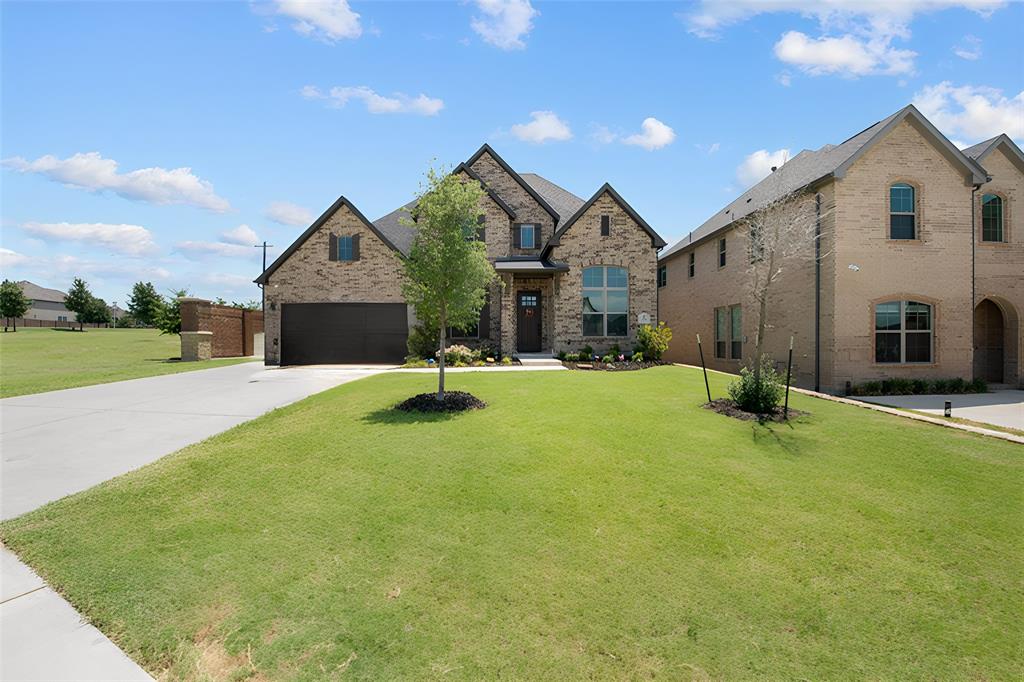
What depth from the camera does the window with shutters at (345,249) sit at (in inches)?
867

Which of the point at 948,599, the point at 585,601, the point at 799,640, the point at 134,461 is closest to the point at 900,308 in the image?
the point at 948,599

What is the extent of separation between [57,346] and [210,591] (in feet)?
136

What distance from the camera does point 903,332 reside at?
50.5 ft

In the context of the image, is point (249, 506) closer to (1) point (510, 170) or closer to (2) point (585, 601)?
(2) point (585, 601)

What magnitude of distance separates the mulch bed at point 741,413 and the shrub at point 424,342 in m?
12.2

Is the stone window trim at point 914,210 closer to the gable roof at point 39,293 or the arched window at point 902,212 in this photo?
the arched window at point 902,212

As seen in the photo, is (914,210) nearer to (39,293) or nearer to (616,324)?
(616,324)

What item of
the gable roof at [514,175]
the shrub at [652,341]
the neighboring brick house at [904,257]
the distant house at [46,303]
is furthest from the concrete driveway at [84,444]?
the distant house at [46,303]

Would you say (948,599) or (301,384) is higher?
(301,384)

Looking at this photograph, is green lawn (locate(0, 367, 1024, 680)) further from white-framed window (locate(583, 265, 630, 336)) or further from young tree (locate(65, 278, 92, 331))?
young tree (locate(65, 278, 92, 331))

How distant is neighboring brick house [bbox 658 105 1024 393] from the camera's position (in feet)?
49.0

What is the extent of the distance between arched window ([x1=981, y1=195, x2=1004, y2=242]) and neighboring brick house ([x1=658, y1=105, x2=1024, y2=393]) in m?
0.04

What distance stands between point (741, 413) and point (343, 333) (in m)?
17.8

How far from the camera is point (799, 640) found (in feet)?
13.0
